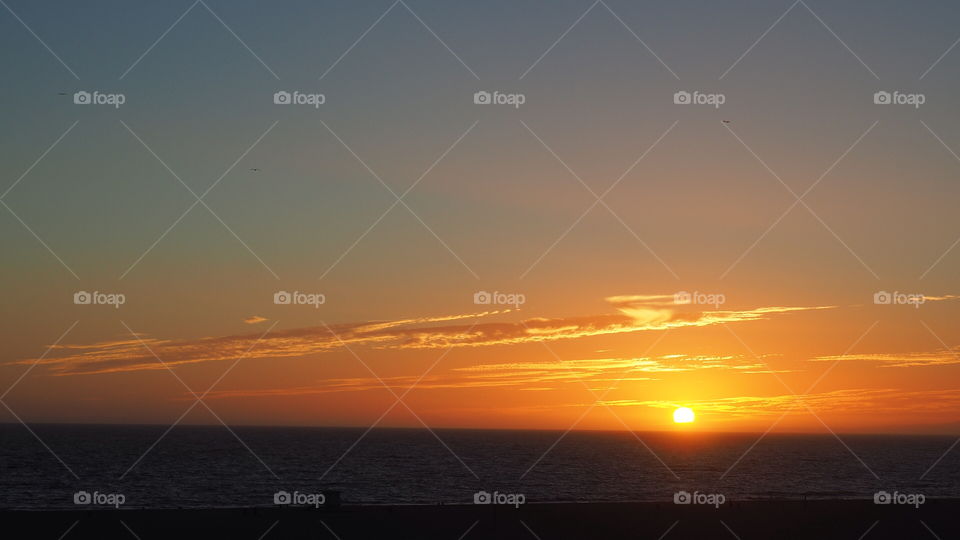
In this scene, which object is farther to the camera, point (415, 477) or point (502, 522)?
point (415, 477)

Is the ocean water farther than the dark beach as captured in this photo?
Yes

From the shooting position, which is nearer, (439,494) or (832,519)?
(832,519)

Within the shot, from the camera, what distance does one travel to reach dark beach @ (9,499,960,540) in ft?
115

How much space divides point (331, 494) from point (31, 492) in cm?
5256

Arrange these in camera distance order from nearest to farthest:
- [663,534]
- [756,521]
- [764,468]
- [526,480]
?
[663,534], [756,521], [526,480], [764,468]

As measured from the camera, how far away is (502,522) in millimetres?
37250

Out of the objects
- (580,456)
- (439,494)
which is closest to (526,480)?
(439,494)

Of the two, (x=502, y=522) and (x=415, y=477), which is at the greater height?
(x=415, y=477)

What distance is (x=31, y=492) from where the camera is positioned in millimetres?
78688

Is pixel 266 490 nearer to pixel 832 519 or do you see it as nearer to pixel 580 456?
pixel 832 519

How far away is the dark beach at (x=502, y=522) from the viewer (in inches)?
1374

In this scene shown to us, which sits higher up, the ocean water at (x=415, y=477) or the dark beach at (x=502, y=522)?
the ocean water at (x=415, y=477)

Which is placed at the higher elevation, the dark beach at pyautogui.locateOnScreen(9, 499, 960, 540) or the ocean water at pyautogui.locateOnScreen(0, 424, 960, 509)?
the ocean water at pyautogui.locateOnScreen(0, 424, 960, 509)

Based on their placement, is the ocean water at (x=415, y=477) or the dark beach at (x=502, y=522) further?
the ocean water at (x=415, y=477)
